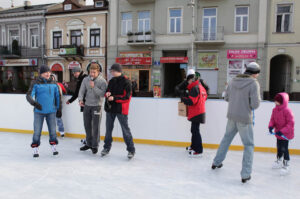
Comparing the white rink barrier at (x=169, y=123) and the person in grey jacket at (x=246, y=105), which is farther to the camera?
the white rink barrier at (x=169, y=123)

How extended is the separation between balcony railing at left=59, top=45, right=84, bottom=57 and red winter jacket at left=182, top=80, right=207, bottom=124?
50.1 feet

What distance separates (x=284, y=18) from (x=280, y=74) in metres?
3.48

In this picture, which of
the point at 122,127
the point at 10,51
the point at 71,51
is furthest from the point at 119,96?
the point at 10,51

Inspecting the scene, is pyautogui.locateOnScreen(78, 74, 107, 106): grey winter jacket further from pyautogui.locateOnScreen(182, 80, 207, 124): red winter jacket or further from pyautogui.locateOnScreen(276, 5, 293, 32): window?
pyautogui.locateOnScreen(276, 5, 293, 32): window

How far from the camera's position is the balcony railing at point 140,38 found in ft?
52.7

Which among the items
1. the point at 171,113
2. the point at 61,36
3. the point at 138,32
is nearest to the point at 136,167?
the point at 171,113

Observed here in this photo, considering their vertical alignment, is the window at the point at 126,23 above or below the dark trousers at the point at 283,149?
above

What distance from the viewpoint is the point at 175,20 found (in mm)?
15891

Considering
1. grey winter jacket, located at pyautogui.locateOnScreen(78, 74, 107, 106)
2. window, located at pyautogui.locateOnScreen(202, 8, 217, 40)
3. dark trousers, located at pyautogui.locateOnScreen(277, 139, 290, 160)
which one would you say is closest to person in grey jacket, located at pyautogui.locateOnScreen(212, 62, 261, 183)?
dark trousers, located at pyautogui.locateOnScreen(277, 139, 290, 160)

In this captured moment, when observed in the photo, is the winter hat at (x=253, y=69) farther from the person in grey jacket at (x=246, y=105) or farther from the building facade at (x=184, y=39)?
the building facade at (x=184, y=39)

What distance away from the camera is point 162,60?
15922 millimetres

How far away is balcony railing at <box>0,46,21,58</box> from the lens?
19500 mm

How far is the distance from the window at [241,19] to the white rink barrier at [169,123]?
12066mm

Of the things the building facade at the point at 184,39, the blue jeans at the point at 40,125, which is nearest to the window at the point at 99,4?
the building facade at the point at 184,39
